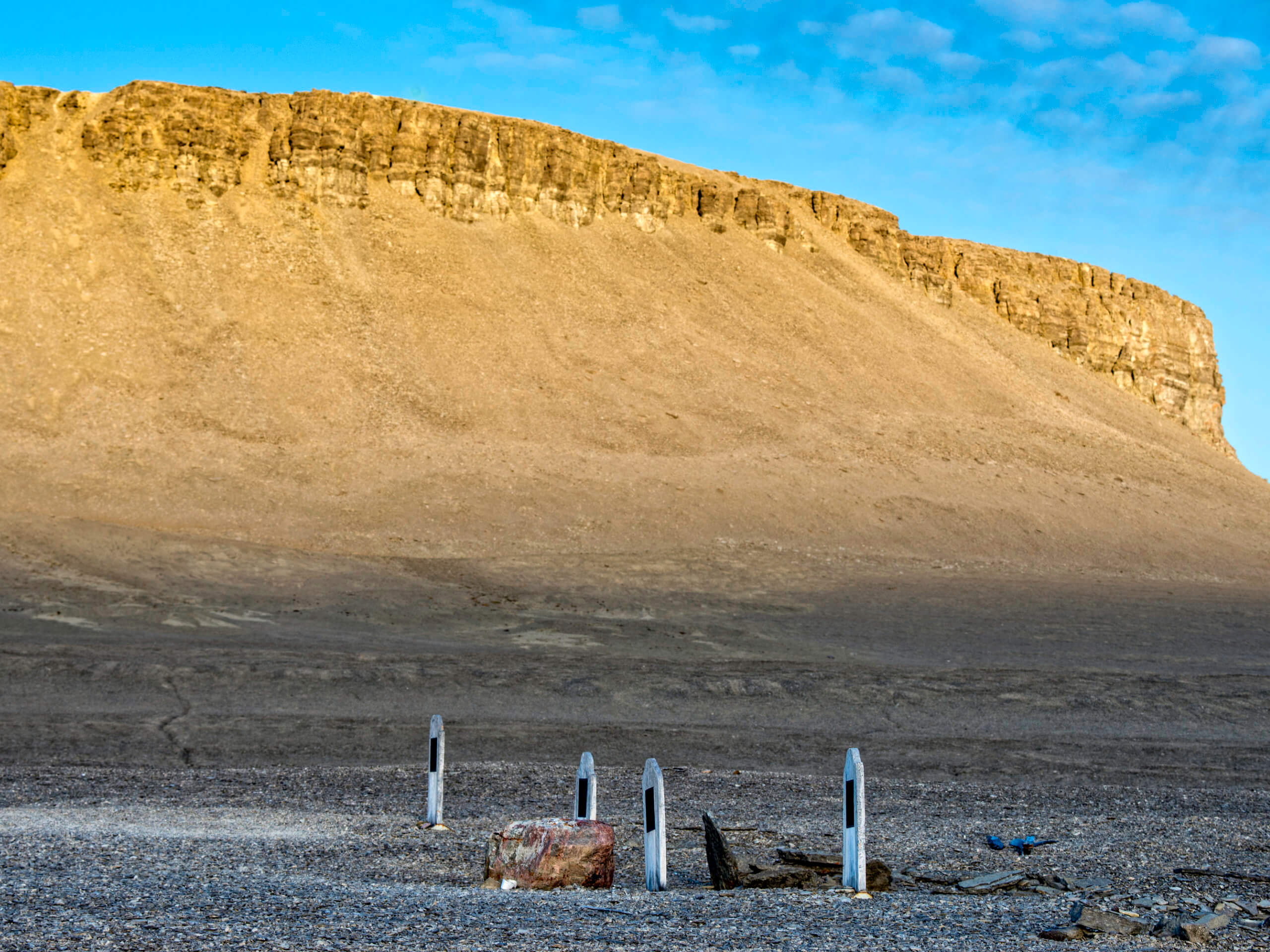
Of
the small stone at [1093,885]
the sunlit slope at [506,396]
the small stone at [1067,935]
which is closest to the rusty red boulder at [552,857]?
the small stone at [1067,935]

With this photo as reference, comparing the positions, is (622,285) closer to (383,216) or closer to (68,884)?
(383,216)

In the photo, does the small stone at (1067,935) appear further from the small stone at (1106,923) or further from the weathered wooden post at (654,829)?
the weathered wooden post at (654,829)

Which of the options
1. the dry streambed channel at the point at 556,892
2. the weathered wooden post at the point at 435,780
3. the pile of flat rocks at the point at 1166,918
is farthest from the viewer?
the weathered wooden post at the point at 435,780

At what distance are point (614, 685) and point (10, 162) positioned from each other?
43322mm

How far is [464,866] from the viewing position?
689cm

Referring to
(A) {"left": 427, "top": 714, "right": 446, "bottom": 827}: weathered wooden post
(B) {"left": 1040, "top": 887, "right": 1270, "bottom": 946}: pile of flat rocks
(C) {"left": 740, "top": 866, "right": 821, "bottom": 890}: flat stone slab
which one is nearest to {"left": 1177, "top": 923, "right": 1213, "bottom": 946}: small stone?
(B) {"left": 1040, "top": 887, "right": 1270, "bottom": 946}: pile of flat rocks

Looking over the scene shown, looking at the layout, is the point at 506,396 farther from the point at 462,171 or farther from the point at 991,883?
the point at 991,883

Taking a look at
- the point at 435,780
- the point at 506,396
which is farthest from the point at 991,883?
the point at 506,396

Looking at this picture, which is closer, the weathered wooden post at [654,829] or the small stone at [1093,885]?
the weathered wooden post at [654,829]

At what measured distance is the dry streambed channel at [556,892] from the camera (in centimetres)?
476

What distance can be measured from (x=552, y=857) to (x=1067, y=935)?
259 centimetres

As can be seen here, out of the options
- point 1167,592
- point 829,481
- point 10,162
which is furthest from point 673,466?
point 10,162

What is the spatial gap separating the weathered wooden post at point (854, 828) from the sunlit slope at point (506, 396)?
90.0 feet

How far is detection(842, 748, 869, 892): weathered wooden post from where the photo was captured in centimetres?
570
